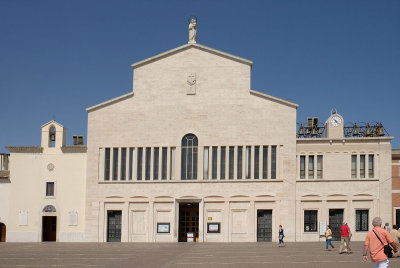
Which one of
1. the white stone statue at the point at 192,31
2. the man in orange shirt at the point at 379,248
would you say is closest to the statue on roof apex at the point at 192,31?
the white stone statue at the point at 192,31

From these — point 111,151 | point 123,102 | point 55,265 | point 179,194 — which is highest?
point 123,102

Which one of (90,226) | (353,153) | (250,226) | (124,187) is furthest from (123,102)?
(353,153)

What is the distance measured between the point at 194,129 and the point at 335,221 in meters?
14.0

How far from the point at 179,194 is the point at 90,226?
324 inches

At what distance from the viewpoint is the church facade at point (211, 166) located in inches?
1790

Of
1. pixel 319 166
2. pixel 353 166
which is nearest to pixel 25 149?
pixel 319 166

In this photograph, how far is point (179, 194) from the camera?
46.6 metres

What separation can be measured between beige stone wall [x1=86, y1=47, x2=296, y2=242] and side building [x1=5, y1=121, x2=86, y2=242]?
4.15 feet

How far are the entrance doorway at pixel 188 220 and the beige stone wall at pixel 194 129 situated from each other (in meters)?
1.10

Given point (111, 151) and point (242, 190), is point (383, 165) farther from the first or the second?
point (111, 151)

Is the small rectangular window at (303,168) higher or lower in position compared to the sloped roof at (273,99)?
lower

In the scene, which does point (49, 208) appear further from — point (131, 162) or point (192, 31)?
point (192, 31)

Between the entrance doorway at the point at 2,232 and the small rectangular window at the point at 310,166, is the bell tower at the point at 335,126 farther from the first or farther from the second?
the entrance doorway at the point at 2,232

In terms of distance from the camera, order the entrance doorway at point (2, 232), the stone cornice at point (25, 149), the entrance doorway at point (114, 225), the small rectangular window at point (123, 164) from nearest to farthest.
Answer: the entrance doorway at point (114, 225), the small rectangular window at point (123, 164), the stone cornice at point (25, 149), the entrance doorway at point (2, 232)
